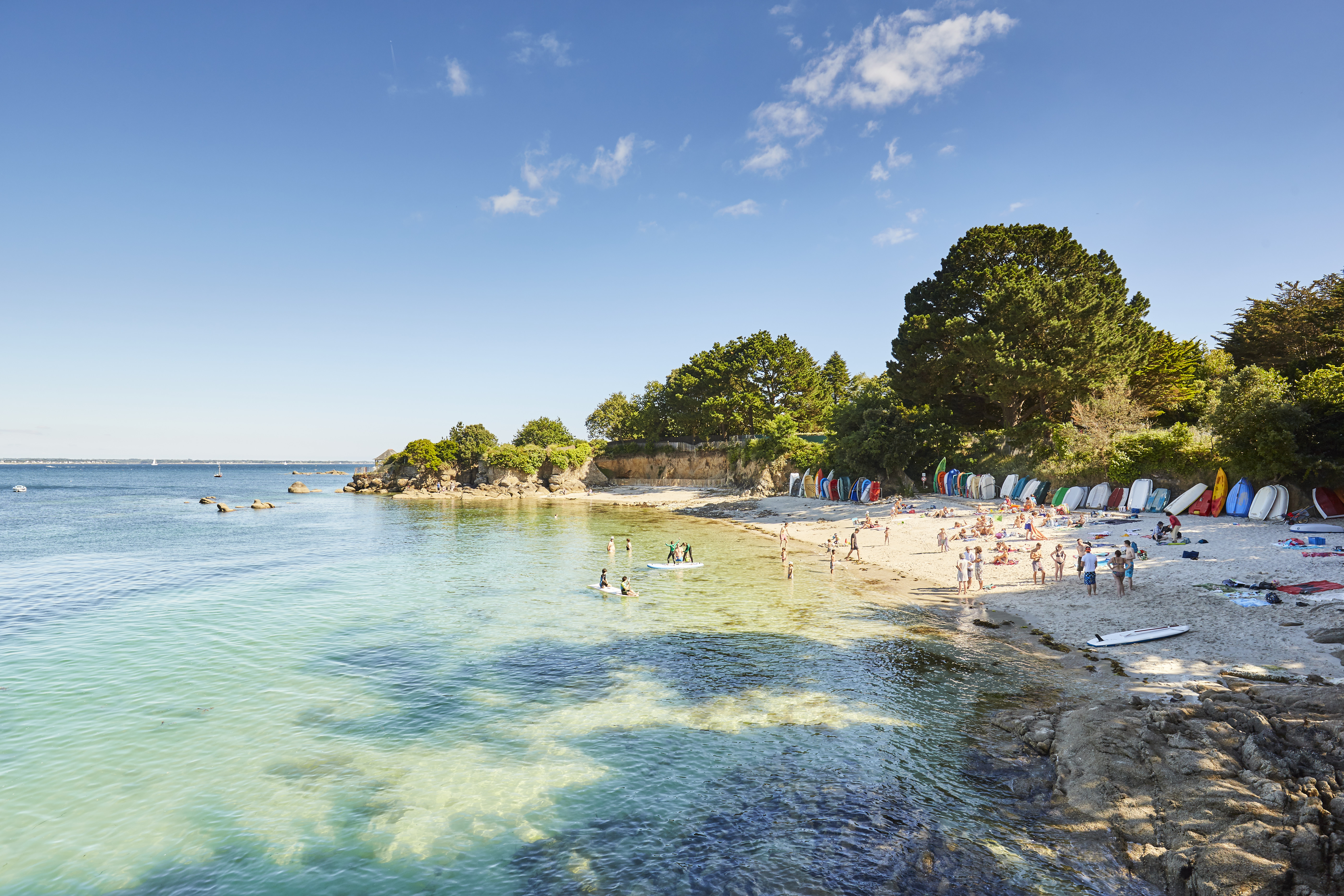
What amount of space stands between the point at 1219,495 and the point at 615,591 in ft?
91.4

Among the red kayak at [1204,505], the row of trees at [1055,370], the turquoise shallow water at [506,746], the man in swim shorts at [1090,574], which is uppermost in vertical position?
the row of trees at [1055,370]

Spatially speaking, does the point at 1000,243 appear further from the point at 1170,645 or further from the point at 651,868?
the point at 651,868

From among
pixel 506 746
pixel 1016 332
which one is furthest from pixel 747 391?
pixel 506 746

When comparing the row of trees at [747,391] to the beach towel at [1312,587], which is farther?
the row of trees at [747,391]

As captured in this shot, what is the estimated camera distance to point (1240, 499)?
89.1 ft

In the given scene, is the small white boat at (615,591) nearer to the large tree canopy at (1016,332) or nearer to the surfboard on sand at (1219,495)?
the surfboard on sand at (1219,495)

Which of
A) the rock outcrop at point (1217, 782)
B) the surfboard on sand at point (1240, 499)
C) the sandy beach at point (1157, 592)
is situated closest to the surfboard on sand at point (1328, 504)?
Result: the sandy beach at point (1157, 592)

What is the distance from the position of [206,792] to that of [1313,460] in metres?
38.1

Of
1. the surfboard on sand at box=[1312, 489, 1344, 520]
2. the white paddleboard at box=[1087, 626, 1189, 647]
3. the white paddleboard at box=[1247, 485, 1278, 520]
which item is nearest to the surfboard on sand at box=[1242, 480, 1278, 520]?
the white paddleboard at box=[1247, 485, 1278, 520]

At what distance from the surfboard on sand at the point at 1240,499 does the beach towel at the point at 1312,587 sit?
1189 cm

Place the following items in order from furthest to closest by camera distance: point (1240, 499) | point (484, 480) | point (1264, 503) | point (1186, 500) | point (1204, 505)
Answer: point (484, 480) → point (1186, 500) → point (1204, 505) → point (1240, 499) → point (1264, 503)

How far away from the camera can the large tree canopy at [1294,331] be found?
35062 millimetres

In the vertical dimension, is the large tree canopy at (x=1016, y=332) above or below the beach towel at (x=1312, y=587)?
above

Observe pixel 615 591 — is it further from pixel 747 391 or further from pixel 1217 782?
pixel 747 391
